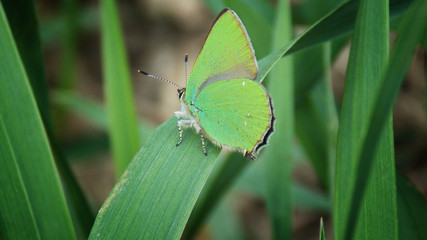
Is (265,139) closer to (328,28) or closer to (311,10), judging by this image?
(328,28)

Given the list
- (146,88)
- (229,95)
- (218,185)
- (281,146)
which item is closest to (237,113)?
(229,95)

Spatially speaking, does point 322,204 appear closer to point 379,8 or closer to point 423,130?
point 423,130

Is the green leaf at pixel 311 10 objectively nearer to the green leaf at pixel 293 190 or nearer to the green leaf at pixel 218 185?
the green leaf at pixel 218 185

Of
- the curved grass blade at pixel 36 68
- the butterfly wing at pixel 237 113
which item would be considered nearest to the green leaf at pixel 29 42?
the curved grass blade at pixel 36 68

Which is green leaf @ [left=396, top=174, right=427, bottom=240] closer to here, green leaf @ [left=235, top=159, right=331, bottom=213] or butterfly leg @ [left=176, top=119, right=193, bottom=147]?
butterfly leg @ [left=176, top=119, right=193, bottom=147]

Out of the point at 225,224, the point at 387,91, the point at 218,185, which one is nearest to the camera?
the point at 387,91

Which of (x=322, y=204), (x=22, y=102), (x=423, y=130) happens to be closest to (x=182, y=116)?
(x=22, y=102)

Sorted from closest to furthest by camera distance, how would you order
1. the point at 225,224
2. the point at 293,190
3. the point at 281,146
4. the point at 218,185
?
the point at 281,146 → the point at 218,185 → the point at 293,190 → the point at 225,224
